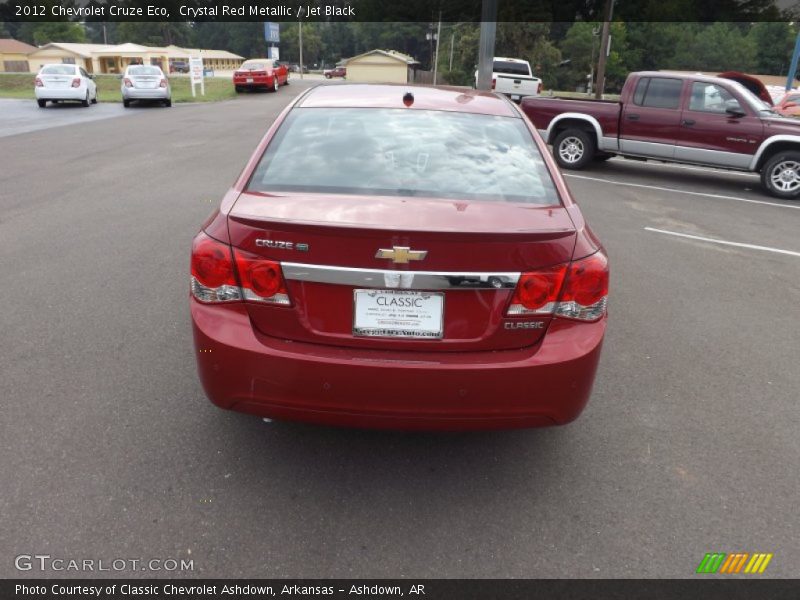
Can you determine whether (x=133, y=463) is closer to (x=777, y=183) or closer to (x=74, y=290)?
(x=74, y=290)

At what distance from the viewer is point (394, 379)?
257cm

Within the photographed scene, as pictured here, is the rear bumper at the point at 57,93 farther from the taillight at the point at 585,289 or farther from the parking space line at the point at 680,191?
the taillight at the point at 585,289

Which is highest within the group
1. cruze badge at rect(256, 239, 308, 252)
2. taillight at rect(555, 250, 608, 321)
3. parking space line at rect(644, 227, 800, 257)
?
cruze badge at rect(256, 239, 308, 252)

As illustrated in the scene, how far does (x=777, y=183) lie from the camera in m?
10.9

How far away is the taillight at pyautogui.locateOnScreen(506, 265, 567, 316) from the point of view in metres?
2.60

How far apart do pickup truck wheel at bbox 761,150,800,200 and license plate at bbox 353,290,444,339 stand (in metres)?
10.6

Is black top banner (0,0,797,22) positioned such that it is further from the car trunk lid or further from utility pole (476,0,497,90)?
the car trunk lid

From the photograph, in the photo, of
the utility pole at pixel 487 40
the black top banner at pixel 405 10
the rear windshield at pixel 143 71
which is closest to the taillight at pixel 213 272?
the utility pole at pixel 487 40

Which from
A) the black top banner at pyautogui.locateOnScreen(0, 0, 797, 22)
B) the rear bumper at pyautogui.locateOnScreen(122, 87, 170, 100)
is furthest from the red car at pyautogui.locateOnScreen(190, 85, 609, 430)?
the black top banner at pyautogui.locateOnScreen(0, 0, 797, 22)

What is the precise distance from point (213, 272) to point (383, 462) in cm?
122

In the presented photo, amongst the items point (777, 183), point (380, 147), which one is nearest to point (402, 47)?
point (777, 183)

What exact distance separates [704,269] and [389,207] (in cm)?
493

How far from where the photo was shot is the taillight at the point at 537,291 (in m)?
2.60
